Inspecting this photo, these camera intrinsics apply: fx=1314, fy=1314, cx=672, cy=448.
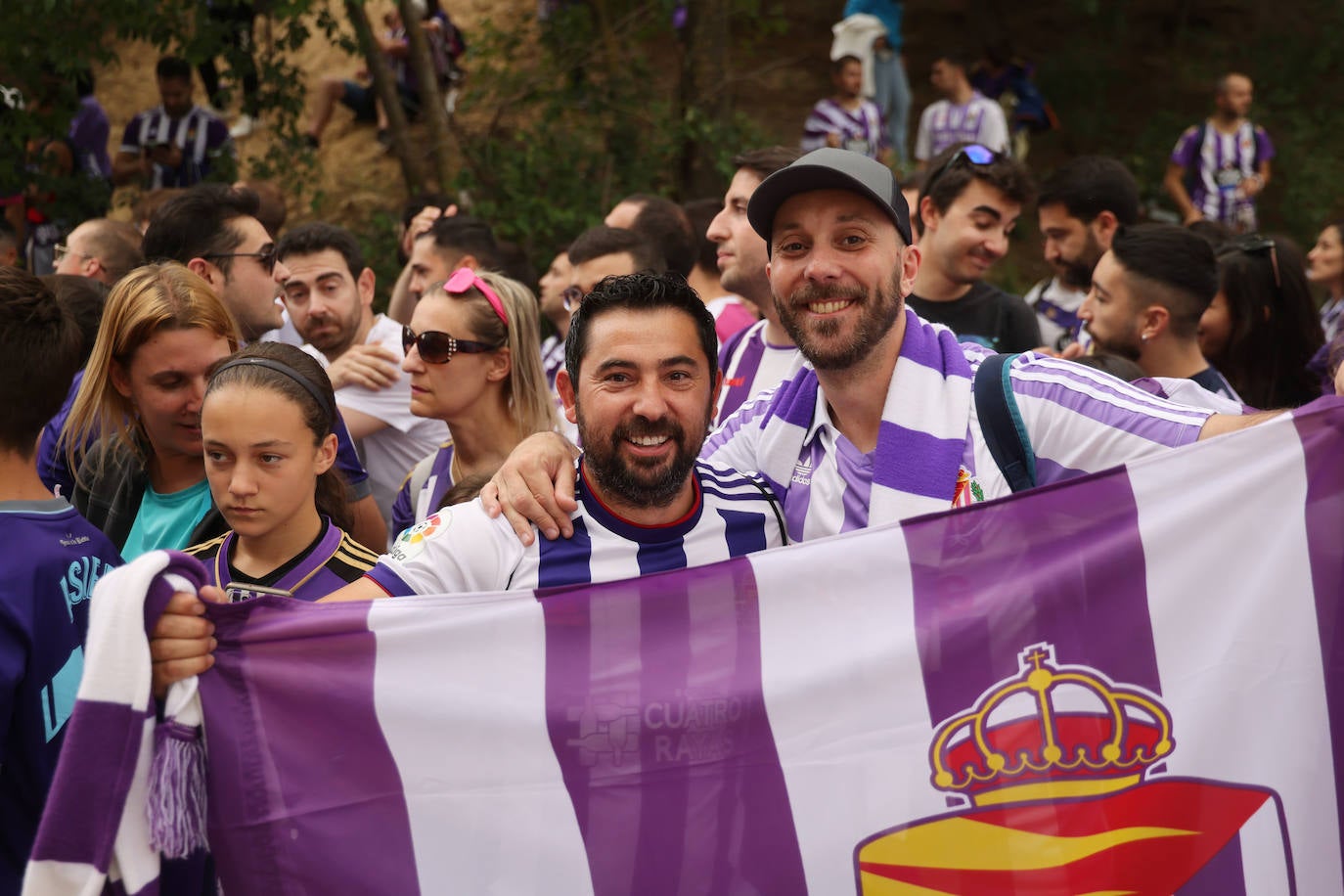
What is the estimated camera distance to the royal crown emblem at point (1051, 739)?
8.53 ft

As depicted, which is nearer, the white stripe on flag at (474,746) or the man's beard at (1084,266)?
the white stripe on flag at (474,746)

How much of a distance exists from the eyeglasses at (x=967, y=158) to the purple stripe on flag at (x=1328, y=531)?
307 cm

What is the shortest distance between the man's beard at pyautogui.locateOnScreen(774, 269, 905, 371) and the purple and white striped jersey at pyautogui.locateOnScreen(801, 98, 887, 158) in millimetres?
8125

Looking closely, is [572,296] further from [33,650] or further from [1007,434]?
[33,650]

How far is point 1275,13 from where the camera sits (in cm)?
1498

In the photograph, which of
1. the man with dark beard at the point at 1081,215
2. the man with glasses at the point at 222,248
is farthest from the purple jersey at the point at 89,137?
the man with dark beard at the point at 1081,215

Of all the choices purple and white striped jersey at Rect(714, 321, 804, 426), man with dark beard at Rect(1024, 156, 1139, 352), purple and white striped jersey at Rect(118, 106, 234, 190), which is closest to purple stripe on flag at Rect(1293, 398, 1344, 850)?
purple and white striped jersey at Rect(714, 321, 804, 426)

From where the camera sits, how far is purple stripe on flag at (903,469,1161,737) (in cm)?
264

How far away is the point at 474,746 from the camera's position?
264 cm

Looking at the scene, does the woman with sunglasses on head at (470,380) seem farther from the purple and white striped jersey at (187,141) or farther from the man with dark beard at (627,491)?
the purple and white striped jersey at (187,141)

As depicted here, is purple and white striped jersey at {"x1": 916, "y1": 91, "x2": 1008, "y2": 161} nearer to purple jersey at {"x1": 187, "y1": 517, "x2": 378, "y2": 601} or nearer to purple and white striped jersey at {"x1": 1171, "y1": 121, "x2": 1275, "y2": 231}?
purple and white striped jersey at {"x1": 1171, "y1": 121, "x2": 1275, "y2": 231}

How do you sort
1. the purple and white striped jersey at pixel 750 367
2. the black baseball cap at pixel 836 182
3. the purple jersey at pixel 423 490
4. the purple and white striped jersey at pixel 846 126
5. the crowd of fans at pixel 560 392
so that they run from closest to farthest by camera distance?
the crowd of fans at pixel 560 392 < the black baseball cap at pixel 836 182 < the purple jersey at pixel 423 490 < the purple and white striped jersey at pixel 750 367 < the purple and white striped jersey at pixel 846 126

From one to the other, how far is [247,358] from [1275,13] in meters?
14.8

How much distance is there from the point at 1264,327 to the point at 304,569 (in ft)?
13.9
